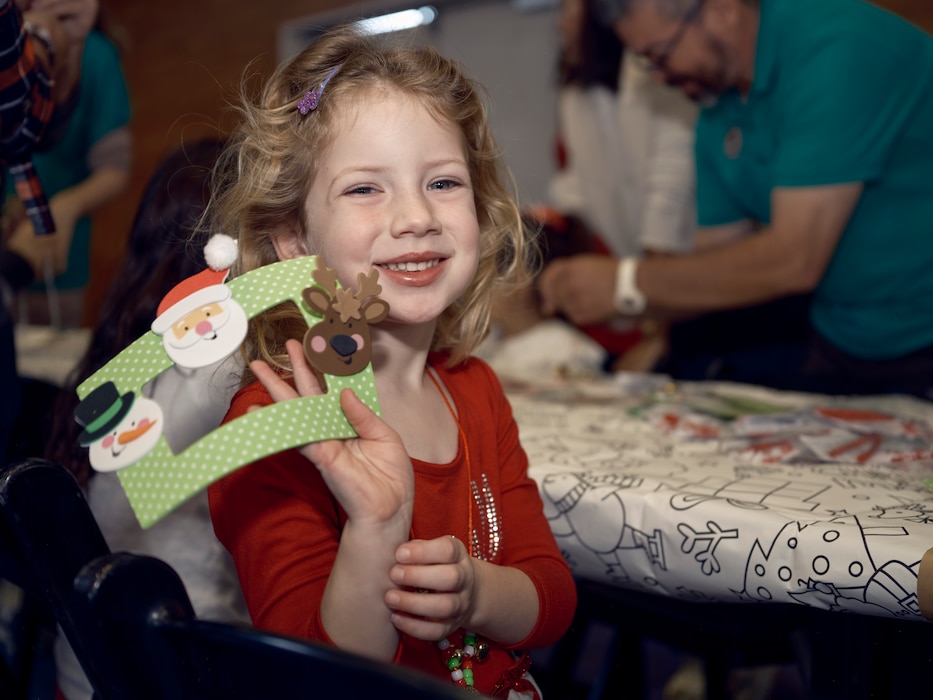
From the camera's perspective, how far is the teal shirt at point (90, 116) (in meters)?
1.81

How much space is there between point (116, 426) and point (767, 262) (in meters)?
1.40

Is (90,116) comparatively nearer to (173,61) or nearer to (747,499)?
(747,499)

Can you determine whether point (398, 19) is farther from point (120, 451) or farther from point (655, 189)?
point (120, 451)

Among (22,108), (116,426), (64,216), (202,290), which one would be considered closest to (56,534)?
(116,426)

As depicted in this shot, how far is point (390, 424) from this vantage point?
29.0 inches

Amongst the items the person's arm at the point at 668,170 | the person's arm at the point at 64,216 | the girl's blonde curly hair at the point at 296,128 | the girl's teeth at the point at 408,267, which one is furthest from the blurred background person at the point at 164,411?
the person's arm at the point at 668,170

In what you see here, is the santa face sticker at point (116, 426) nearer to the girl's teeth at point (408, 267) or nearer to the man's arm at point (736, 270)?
the girl's teeth at point (408, 267)

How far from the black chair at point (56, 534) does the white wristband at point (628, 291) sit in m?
1.49

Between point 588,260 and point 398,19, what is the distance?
87.2 inches

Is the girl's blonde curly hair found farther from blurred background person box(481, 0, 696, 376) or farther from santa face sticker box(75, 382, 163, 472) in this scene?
blurred background person box(481, 0, 696, 376)

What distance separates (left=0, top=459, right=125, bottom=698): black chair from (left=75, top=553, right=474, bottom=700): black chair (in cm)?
2

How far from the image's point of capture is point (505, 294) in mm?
1025

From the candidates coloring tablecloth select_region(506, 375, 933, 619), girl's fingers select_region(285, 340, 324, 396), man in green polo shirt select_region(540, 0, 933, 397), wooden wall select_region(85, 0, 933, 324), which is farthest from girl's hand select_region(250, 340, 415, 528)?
wooden wall select_region(85, 0, 933, 324)

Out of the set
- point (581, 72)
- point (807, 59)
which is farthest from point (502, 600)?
point (581, 72)
